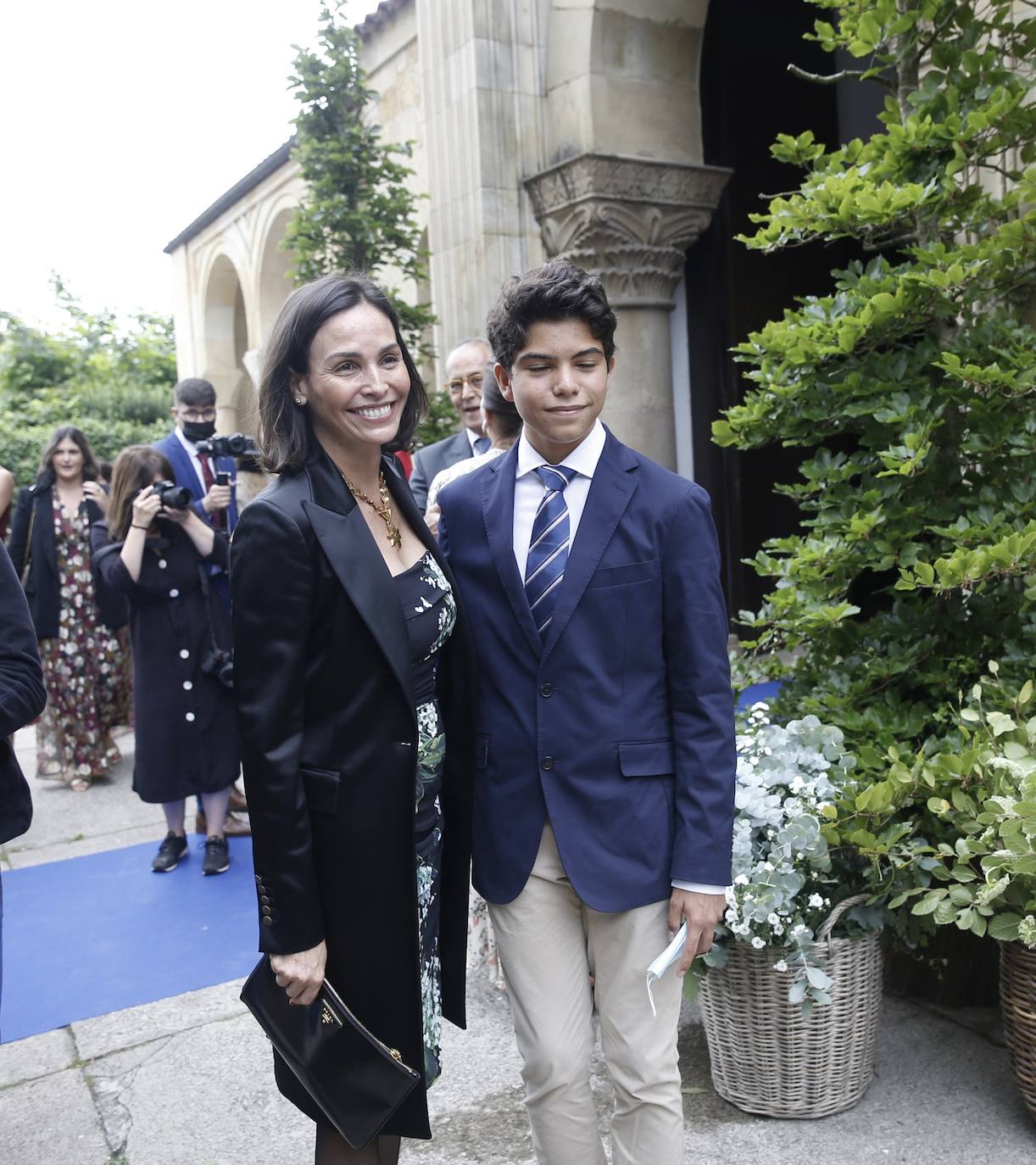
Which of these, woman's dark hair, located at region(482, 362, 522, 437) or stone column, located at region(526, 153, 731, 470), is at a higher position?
stone column, located at region(526, 153, 731, 470)

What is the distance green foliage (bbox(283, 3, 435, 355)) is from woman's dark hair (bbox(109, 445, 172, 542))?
2387mm

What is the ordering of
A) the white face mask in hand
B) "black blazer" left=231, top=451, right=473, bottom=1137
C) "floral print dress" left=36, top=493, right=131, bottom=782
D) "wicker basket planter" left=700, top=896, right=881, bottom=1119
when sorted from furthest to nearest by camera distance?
"floral print dress" left=36, top=493, right=131, bottom=782
"wicker basket planter" left=700, top=896, right=881, bottom=1119
the white face mask in hand
"black blazer" left=231, top=451, right=473, bottom=1137

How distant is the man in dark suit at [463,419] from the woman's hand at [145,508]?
1111 mm

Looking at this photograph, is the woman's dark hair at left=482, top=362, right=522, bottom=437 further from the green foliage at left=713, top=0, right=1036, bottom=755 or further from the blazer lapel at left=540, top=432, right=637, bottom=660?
the blazer lapel at left=540, top=432, right=637, bottom=660

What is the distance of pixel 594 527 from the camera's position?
2.04m

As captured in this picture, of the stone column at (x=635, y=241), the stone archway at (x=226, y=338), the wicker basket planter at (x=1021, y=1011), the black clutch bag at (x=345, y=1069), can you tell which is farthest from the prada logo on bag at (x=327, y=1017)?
the stone archway at (x=226, y=338)

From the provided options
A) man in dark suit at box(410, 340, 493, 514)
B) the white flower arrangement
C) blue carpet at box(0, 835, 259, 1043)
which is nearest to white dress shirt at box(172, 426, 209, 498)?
man in dark suit at box(410, 340, 493, 514)

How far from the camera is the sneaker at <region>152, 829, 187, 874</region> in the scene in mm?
5145

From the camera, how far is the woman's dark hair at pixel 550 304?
2000 millimetres

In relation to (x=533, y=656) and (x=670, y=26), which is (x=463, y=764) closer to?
(x=533, y=656)

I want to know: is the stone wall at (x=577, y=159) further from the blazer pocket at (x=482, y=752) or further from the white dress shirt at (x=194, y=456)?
the blazer pocket at (x=482, y=752)

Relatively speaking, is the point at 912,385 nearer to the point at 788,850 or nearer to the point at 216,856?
the point at 788,850

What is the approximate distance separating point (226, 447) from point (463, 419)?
123 centimetres

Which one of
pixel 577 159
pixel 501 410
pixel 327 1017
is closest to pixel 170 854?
pixel 501 410
